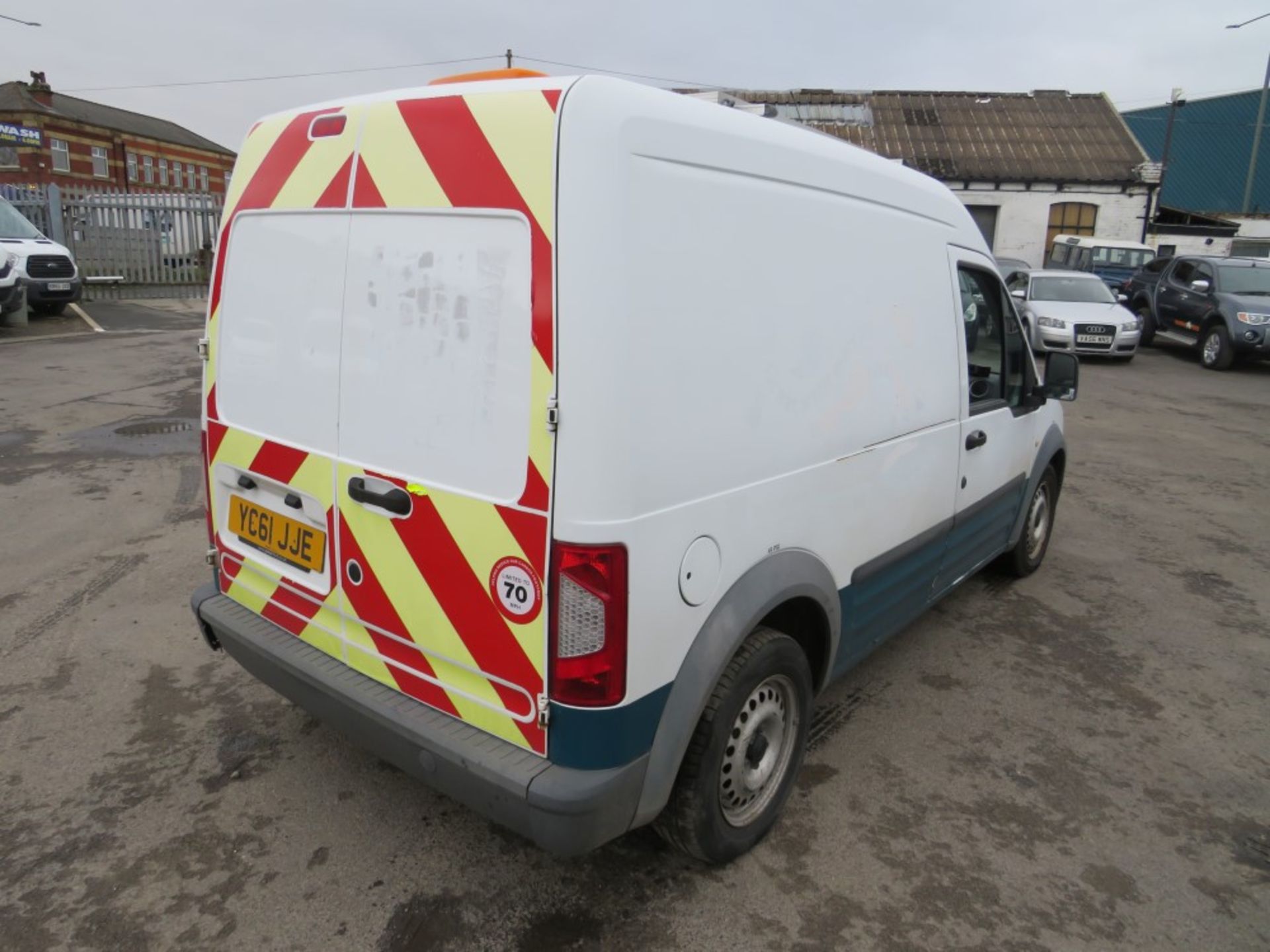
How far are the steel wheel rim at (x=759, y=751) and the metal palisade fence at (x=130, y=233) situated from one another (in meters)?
18.9

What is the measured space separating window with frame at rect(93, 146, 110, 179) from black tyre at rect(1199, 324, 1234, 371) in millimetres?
48439

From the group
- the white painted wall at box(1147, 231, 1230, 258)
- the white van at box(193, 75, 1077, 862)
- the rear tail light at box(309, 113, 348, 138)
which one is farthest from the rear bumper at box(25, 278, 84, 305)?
the white painted wall at box(1147, 231, 1230, 258)

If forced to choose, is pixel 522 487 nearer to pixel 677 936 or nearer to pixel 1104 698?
pixel 677 936

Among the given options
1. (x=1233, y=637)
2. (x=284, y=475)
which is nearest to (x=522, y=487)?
(x=284, y=475)

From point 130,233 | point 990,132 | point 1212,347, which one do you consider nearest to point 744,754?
point 1212,347

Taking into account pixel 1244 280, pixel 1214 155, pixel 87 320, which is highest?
pixel 1214 155

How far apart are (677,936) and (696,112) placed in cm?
218

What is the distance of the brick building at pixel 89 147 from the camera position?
39281 mm

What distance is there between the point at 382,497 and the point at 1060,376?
3459 mm

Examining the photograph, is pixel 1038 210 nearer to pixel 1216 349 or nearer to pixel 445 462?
pixel 1216 349

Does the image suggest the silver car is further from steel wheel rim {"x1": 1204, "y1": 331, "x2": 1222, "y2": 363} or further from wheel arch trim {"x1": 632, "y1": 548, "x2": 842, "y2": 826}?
wheel arch trim {"x1": 632, "y1": 548, "x2": 842, "y2": 826}

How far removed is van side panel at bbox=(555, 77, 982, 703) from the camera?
190 centimetres

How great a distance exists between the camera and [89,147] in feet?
141

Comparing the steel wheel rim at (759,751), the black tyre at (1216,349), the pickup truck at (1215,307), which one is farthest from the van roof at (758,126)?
the black tyre at (1216,349)
